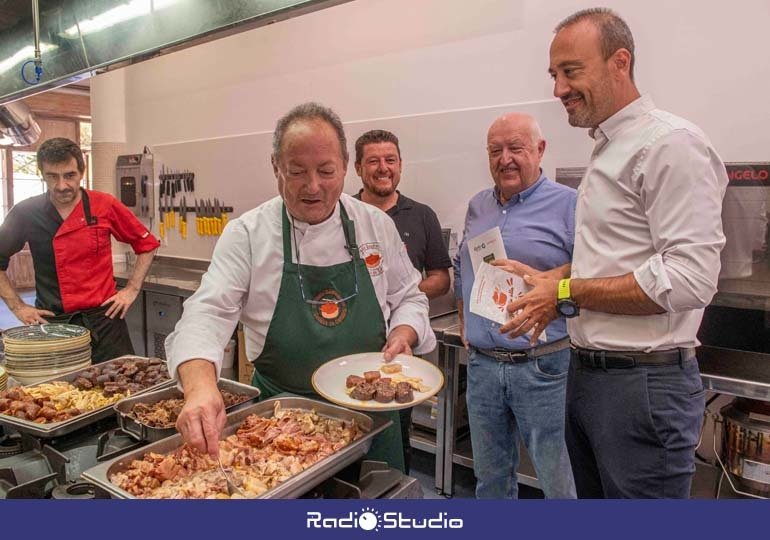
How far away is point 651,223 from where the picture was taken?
1271mm

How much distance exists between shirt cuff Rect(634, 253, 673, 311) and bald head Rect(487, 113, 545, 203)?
0.92 m

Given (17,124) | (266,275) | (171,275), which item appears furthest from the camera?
(17,124)

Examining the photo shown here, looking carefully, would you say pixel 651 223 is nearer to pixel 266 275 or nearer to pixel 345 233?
pixel 345 233

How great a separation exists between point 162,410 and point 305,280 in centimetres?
47

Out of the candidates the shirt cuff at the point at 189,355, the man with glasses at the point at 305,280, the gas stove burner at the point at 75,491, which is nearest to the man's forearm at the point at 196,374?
the shirt cuff at the point at 189,355

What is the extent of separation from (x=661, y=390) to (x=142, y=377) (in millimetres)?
1431

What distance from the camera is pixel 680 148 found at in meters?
1.23

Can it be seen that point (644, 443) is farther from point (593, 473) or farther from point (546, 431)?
point (546, 431)

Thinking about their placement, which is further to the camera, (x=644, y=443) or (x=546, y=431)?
(x=546, y=431)

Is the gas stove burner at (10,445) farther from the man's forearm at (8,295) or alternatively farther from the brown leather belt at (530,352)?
the brown leather belt at (530,352)

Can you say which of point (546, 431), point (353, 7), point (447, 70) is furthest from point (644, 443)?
point (353, 7)

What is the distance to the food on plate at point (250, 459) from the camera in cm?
105

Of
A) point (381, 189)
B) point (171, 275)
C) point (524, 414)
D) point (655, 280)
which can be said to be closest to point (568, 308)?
point (655, 280)

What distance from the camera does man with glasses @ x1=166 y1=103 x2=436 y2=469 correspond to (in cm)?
137
